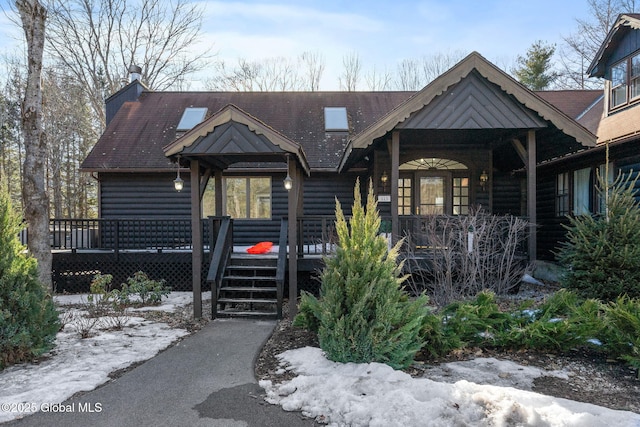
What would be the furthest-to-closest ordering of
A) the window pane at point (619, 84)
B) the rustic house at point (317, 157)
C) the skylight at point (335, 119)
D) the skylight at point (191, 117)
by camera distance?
1. the skylight at point (191, 117)
2. the skylight at point (335, 119)
3. the window pane at point (619, 84)
4. the rustic house at point (317, 157)

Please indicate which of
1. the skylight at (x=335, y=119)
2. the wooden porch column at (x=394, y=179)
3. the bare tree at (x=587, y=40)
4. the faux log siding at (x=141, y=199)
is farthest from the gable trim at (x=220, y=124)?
the bare tree at (x=587, y=40)

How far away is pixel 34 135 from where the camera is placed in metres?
7.32

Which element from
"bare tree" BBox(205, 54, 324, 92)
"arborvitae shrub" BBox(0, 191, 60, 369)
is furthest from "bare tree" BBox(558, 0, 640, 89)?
"arborvitae shrub" BBox(0, 191, 60, 369)

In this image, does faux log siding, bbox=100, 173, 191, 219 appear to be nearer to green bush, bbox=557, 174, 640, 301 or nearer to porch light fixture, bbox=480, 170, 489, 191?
porch light fixture, bbox=480, 170, 489, 191

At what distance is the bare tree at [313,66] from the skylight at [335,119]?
43.8 ft

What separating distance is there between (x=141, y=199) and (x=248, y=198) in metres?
3.25

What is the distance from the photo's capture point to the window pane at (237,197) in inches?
464

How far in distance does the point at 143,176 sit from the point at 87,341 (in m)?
7.47

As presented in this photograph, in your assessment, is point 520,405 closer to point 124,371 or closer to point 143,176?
point 124,371

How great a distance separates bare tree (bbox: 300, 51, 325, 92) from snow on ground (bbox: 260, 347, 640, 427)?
964 inches

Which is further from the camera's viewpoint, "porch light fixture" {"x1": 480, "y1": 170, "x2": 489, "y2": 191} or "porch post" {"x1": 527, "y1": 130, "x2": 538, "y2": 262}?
"porch light fixture" {"x1": 480, "y1": 170, "x2": 489, "y2": 191}

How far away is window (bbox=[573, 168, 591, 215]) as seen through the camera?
945 cm

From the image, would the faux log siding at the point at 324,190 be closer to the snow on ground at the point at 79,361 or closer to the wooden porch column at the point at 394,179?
the wooden porch column at the point at 394,179

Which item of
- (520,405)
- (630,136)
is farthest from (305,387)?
(630,136)
